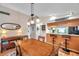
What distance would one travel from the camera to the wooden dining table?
2.09m

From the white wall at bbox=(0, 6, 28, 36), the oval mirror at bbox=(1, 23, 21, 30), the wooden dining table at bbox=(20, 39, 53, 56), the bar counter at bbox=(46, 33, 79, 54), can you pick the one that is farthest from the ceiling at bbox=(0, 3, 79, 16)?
the wooden dining table at bbox=(20, 39, 53, 56)

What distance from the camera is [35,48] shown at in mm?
2125

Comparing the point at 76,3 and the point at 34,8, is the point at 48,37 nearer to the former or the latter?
the point at 34,8

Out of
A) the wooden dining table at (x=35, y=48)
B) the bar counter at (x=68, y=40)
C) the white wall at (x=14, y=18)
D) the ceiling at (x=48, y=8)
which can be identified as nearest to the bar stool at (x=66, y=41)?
the bar counter at (x=68, y=40)

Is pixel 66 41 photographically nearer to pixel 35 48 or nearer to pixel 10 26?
pixel 35 48

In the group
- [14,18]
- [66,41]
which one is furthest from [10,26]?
[66,41]

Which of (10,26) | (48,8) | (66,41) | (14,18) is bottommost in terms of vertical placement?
(66,41)

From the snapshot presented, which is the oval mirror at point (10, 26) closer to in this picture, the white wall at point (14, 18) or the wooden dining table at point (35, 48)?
the white wall at point (14, 18)

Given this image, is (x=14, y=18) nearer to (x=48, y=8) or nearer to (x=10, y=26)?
(x=10, y=26)

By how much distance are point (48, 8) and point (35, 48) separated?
2.98 feet

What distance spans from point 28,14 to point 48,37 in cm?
68

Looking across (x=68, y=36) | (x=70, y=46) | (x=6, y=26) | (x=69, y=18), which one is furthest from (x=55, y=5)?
(x=6, y=26)

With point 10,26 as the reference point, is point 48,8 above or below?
above

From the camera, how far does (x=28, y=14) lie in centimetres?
214
